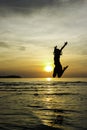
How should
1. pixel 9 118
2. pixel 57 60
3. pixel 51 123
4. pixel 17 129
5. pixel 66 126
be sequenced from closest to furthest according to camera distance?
1. pixel 57 60
2. pixel 17 129
3. pixel 66 126
4. pixel 51 123
5. pixel 9 118

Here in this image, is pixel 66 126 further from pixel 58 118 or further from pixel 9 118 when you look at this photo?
pixel 9 118

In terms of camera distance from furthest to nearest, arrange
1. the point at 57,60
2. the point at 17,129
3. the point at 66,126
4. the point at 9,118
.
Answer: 1. the point at 9,118
2. the point at 66,126
3. the point at 17,129
4. the point at 57,60

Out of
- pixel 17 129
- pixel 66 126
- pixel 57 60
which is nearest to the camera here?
pixel 57 60

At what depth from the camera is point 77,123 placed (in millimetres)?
15367

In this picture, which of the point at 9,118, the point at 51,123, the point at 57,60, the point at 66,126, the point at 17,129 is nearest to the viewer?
the point at 57,60

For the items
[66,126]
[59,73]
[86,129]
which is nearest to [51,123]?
[66,126]

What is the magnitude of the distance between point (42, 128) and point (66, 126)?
139 cm

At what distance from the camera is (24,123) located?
50.8 ft

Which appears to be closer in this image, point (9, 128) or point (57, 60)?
point (57, 60)

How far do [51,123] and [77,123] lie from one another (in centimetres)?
150

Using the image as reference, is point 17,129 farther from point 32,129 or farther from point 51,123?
point 51,123

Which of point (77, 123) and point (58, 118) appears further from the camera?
point (58, 118)

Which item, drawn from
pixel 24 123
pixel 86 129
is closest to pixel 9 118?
pixel 24 123

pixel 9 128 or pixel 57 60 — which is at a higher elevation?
pixel 57 60
